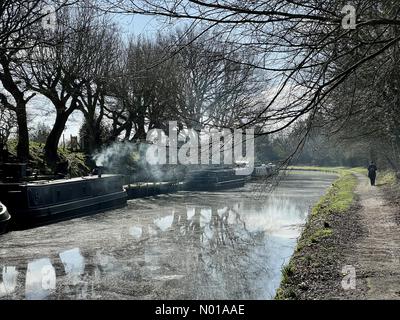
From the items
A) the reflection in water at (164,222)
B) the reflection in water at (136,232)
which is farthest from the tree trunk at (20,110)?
the reflection in water at (136,232)

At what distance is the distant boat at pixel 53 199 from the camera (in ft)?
46.1

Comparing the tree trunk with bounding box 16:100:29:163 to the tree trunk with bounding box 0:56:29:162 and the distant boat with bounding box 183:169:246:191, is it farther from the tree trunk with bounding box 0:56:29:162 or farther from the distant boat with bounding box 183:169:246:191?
the distant boat with bounding box 183:169:246:191

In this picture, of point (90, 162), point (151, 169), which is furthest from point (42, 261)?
point (151, 169)

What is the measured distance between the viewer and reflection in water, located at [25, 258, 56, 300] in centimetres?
734

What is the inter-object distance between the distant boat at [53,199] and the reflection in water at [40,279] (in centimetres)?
473

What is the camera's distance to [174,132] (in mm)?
26938

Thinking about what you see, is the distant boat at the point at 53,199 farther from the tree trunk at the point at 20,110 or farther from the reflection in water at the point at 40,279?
the reflection in water at the point at 40,279

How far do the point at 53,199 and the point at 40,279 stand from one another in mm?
7369

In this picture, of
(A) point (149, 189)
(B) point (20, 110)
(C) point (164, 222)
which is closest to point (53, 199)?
(C) point (164, 222)

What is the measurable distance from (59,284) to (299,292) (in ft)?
12.6

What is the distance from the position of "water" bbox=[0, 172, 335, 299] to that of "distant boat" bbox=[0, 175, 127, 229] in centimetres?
56

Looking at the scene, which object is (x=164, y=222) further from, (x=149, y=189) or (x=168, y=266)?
(x=149, y=189)

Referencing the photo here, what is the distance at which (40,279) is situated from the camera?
26.7 feet
